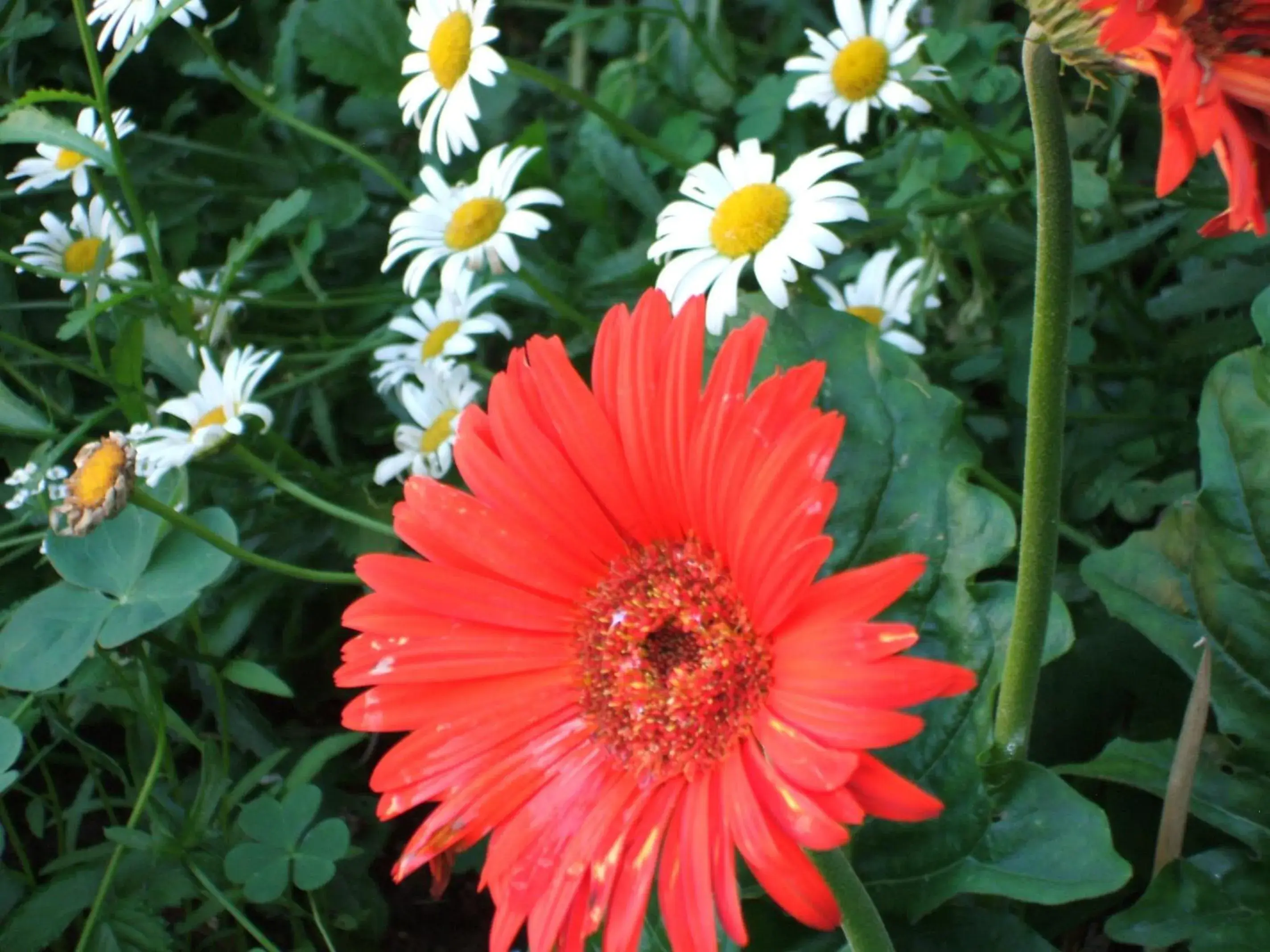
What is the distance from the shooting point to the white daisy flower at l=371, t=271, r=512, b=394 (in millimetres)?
1168

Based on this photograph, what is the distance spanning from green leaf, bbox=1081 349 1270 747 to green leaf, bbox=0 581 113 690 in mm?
711

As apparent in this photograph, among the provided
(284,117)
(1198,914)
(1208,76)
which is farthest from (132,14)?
(1198,914)

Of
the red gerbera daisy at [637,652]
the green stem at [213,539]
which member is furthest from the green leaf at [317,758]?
the red gerbera daisy at [637,652]

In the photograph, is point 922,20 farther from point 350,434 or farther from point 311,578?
point 311,578

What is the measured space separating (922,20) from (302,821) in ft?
3.34

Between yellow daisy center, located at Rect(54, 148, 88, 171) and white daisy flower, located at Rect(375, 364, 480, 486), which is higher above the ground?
yellow daisy center, located at Rect(54, 148, 88, 171)

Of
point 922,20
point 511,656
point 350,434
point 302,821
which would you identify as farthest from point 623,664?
point 922,20

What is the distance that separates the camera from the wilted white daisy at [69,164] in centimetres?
128

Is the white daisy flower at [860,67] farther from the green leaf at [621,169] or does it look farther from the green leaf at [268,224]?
the green leaf at [268,224]

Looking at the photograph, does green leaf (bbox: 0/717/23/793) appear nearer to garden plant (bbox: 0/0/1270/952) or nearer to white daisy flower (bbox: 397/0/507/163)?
garden plant (bbox: 0/0/1270/952)

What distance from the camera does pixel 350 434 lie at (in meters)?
1.45

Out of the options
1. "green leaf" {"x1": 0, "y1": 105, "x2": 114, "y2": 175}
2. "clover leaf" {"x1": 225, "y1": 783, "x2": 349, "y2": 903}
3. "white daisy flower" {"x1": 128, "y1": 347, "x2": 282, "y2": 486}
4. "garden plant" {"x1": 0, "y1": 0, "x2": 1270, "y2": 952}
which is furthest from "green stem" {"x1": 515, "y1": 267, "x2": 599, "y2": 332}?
"clover leaf" {"x1": 225, "y1": 783, "x2": 349, "y2": 903}

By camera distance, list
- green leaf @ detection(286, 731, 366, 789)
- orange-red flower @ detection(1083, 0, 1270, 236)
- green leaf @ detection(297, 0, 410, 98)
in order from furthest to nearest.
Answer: green leaf @ detection(297, 0, 410, 98), green leaf @ detection(286, 731, 366, 789), orange-red flower @ detection(1083, 0, 1270, 236)

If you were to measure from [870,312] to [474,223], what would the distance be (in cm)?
36
